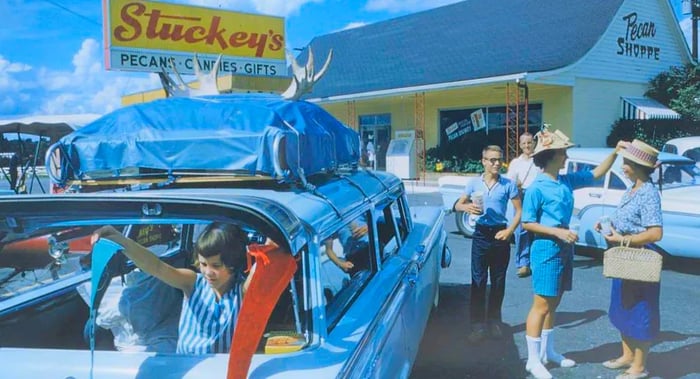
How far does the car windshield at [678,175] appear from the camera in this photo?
26.2 ft

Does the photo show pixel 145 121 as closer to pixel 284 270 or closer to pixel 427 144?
pixel 284 270

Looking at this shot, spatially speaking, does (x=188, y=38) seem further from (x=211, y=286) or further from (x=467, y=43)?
(x=211, y=286)

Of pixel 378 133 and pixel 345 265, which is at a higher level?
pixel 378 133

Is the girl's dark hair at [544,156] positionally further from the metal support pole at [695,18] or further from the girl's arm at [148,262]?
the metal support pole at [695,18]

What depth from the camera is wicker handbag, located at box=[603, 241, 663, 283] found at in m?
4.00

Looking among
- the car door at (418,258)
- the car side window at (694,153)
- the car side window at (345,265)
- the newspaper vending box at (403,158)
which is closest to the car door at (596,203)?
the car door at (418,258)

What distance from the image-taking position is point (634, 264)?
13.3 ft

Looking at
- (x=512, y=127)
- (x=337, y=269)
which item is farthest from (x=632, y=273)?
(x=512, y=127)

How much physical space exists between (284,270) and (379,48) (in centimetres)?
2623

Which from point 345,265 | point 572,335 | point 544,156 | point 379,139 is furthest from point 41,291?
point 379,139

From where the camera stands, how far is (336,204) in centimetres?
302

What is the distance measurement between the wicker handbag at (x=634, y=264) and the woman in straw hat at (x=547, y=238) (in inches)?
11.4

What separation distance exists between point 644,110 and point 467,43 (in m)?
6.60

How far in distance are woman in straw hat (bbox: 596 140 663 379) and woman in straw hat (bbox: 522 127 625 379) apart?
0.21 m
